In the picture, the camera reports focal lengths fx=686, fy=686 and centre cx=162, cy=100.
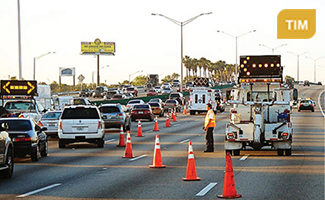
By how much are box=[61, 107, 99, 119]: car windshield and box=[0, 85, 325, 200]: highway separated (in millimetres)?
1331

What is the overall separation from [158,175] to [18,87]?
24177 millimetres

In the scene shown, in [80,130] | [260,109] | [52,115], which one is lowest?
[80,130]

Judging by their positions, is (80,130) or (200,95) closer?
(80,130)

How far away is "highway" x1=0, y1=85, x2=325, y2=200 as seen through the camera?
14281 millimetres

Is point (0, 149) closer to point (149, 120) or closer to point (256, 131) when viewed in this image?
point (256, 131)

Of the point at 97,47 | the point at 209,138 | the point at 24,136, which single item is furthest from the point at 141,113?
the point at 97,47

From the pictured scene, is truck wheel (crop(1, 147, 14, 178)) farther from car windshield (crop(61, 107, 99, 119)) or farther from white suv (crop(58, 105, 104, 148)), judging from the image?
car windshield (crop(61, 107, 99, 119))

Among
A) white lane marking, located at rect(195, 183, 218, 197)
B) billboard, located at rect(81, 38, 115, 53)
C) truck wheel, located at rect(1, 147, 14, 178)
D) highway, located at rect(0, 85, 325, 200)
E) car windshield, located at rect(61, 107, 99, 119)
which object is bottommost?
highway, located at rect(0, 85, 325, 200)

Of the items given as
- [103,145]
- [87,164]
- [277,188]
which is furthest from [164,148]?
[277,188]

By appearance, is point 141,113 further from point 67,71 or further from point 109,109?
point 67,71

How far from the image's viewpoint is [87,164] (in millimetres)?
21062

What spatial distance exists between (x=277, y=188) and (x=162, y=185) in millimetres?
2573

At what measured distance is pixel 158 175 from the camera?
1772 centimetres

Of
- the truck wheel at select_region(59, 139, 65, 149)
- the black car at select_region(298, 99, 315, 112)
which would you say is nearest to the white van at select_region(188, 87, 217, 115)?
Result: the black car at select_region(298, 99, 315, 112)
